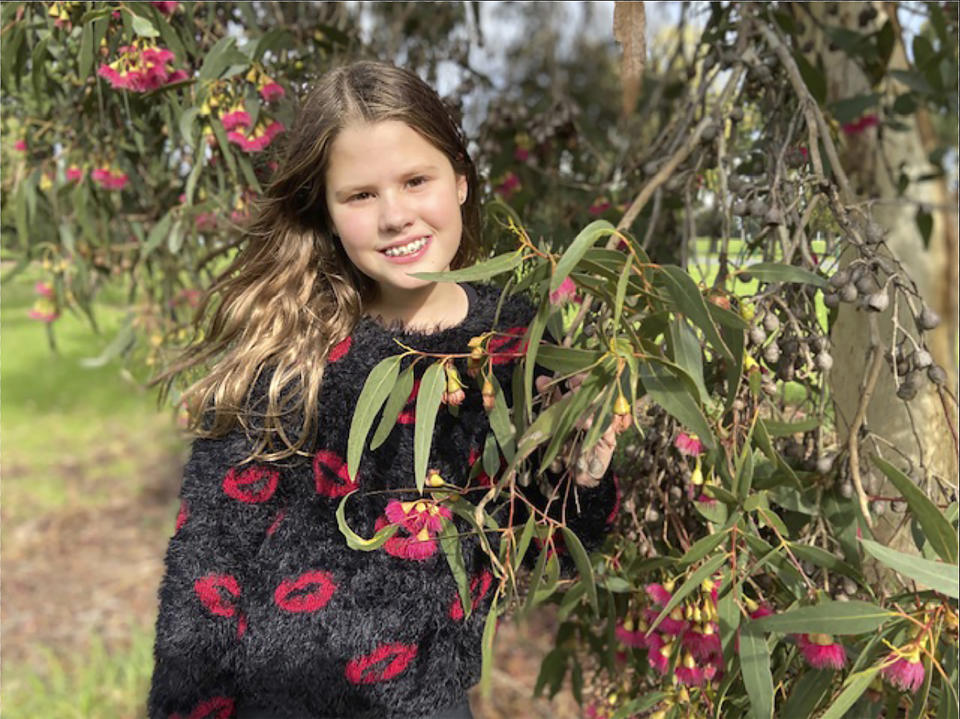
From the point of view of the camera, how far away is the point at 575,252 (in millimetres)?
689

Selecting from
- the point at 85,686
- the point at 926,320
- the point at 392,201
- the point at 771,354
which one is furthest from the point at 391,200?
the point at 85,686

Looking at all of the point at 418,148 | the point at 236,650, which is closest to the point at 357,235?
the point at 418,148

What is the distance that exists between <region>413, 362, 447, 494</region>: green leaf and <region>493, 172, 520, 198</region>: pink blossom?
42.4 inches

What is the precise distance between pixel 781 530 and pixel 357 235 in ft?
1.85

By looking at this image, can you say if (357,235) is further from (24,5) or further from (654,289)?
(24,5)

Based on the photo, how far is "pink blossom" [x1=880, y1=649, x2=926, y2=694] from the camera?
29.8 inches

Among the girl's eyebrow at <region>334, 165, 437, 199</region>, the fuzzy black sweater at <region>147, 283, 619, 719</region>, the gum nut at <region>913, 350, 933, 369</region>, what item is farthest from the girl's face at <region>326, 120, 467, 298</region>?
the gum nut at <region>913, 350, 933, 369</region>

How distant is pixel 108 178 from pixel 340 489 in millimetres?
1058

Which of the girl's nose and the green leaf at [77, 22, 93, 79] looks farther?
the green leaf at [77, 22, 93, 79]

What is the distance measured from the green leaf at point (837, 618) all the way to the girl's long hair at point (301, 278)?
576 millimetres

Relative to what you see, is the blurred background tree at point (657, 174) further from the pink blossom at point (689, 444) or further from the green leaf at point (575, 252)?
the green leaf at point (575, 252)

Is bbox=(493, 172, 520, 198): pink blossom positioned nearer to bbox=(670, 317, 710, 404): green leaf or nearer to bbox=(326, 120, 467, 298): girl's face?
bbox=(326, 120, 467, 298): girl's face

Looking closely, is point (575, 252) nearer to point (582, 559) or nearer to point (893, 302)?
point (582, 559)

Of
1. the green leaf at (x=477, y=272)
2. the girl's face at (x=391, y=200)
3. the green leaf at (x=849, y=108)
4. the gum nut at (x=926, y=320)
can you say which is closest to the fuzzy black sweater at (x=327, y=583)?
the girl's face at (x=391, y=200)
